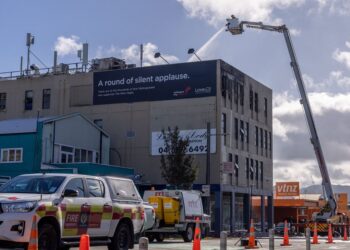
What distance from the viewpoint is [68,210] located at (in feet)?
44.4

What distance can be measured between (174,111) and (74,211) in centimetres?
3529

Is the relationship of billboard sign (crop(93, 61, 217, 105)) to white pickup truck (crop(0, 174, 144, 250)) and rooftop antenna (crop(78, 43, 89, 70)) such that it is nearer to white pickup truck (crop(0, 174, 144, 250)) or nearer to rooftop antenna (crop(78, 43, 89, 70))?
rooftop antenna (crop(78, 43, 89, 70))

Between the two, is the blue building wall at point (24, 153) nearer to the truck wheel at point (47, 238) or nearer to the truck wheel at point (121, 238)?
the truck wheel at point (121, 238)

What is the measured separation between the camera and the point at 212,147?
1865 inches

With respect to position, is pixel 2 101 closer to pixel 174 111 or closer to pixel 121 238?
pixel 174 111

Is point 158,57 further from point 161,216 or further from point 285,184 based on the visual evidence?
point 285,184

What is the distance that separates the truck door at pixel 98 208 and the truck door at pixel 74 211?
0.21 meters

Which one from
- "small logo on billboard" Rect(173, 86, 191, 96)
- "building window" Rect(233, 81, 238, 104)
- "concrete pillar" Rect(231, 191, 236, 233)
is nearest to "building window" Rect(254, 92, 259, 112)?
"building window" Rect(233, 81, 238, 104)

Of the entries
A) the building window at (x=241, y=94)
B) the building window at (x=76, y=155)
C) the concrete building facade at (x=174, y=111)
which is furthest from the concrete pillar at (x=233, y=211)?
the building window at (x=76, y=155)

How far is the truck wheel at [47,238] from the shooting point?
12.8 meters

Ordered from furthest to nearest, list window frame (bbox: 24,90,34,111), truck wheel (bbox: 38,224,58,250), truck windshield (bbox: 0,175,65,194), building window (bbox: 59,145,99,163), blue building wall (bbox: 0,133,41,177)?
1. window frame (bbox: 24,90,34,111)
2. building window (bbox: 59,145,99,163)
3. blue building wall (bbox: 0,133,41,177)
4. truck windshield (bbox: 0,175,65,194)
5. truck wheel (bbox: 38,224,58,250)

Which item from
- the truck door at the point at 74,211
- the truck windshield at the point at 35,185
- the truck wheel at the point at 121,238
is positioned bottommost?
the truck wheel at the point at 121,238

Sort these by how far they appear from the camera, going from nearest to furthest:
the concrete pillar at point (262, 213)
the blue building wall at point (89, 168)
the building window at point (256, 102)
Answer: the blue building wall at point (89, 168)
the concrete pillar at point (262, 213)
the building window at point (256, 102)

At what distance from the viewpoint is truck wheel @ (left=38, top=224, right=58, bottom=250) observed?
1279 cm
